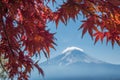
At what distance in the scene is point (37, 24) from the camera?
13.6 feet

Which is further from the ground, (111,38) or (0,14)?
(0,14)

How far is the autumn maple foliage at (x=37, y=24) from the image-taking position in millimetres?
3535

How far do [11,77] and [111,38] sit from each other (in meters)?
1.52

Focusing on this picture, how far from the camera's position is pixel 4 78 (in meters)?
26.2

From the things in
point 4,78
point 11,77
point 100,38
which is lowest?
point 11,77

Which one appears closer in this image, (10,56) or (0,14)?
(0,14)

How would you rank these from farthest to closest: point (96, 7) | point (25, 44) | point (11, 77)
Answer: point (11, 77), point (25, 44), point (96, 7)

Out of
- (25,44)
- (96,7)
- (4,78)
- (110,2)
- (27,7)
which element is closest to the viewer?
(110,2)

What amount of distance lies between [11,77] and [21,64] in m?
0.35

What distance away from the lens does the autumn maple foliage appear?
354 cm

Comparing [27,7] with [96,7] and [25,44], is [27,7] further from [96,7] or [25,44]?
[96,7]

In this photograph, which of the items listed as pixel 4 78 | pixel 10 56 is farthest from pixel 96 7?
pixel 4 78

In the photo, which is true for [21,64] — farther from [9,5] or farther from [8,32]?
[9,5]

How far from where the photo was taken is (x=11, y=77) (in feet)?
15.6
